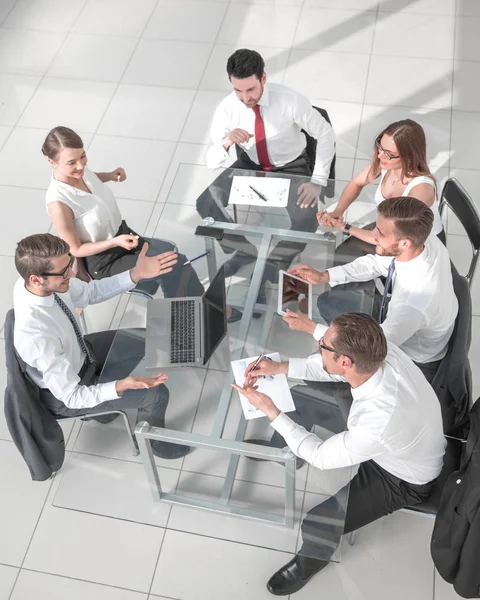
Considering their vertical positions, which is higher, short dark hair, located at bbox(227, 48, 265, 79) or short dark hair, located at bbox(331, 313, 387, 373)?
short dark hair, located at bbox(227, 48, 265, 79)

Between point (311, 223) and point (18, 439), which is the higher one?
point (311, 223)

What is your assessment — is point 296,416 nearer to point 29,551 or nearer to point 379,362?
point 379,362

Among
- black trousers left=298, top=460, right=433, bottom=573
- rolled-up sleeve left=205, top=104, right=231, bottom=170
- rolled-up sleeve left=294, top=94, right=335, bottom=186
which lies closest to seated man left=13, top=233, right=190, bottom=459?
black trousers left=298, top=460, right=433, bottom=573

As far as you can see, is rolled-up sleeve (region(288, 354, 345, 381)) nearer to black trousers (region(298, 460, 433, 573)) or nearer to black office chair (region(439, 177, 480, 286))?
black trousers (region(298, 460, 433, 573))

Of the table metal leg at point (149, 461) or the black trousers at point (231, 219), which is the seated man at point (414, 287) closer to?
the black trousers at point (231, 219)

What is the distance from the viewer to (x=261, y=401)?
246cm

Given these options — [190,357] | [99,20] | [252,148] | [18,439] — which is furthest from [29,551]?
[99,20]

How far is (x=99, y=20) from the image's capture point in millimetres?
5824

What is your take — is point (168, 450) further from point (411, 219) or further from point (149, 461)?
point (411, 219)

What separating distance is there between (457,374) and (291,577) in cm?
110

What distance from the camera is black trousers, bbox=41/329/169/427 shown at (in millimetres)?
2586

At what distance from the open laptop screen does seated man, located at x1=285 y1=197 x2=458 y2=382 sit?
292 mm

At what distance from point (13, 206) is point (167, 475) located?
2.52 m

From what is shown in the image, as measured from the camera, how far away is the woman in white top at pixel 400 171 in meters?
3.01
